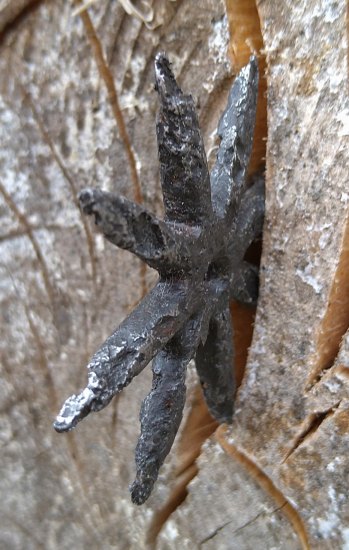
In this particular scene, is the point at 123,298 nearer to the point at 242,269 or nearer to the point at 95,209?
the point at 242,269

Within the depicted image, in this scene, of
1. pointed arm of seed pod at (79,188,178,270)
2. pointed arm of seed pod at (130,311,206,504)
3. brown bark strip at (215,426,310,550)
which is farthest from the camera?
brown bark strip at (215,426,310,550)

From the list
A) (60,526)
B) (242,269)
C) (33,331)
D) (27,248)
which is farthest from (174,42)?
(60,526)

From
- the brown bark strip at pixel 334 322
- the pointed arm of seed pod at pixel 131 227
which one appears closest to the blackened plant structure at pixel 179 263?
the pointed arm of seed pod at pixel 131 227

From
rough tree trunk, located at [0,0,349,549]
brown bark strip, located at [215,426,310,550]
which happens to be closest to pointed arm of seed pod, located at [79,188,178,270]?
rough tree trunk, located at [0,0,349,549]

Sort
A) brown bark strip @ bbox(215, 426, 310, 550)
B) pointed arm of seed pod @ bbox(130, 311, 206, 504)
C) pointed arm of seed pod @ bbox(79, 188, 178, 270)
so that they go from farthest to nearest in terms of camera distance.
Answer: brown bark strip @ bbox(215, 426, 310, 550), pointed arm of seed pod @ bbox(130, 311, 206, 504), pointed arm of seed pod @ bbox(79, 188, 178, 270)

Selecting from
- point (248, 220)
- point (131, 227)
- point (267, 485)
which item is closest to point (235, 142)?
point (248, 220)

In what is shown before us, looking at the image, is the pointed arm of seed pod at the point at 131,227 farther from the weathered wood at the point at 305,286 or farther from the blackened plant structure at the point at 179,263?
the weathered wood at the point at 305,286

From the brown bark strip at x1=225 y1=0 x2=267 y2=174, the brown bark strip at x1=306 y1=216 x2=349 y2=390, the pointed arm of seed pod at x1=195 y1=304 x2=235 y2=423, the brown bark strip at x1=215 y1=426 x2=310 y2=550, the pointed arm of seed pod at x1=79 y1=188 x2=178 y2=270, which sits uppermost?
the brown bark strip at x1=225 y1=0 x2=267 y2=174

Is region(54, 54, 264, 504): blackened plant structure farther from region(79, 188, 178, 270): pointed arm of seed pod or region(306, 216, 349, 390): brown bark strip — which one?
region(306, 216, 349, 390): brown bark strip
